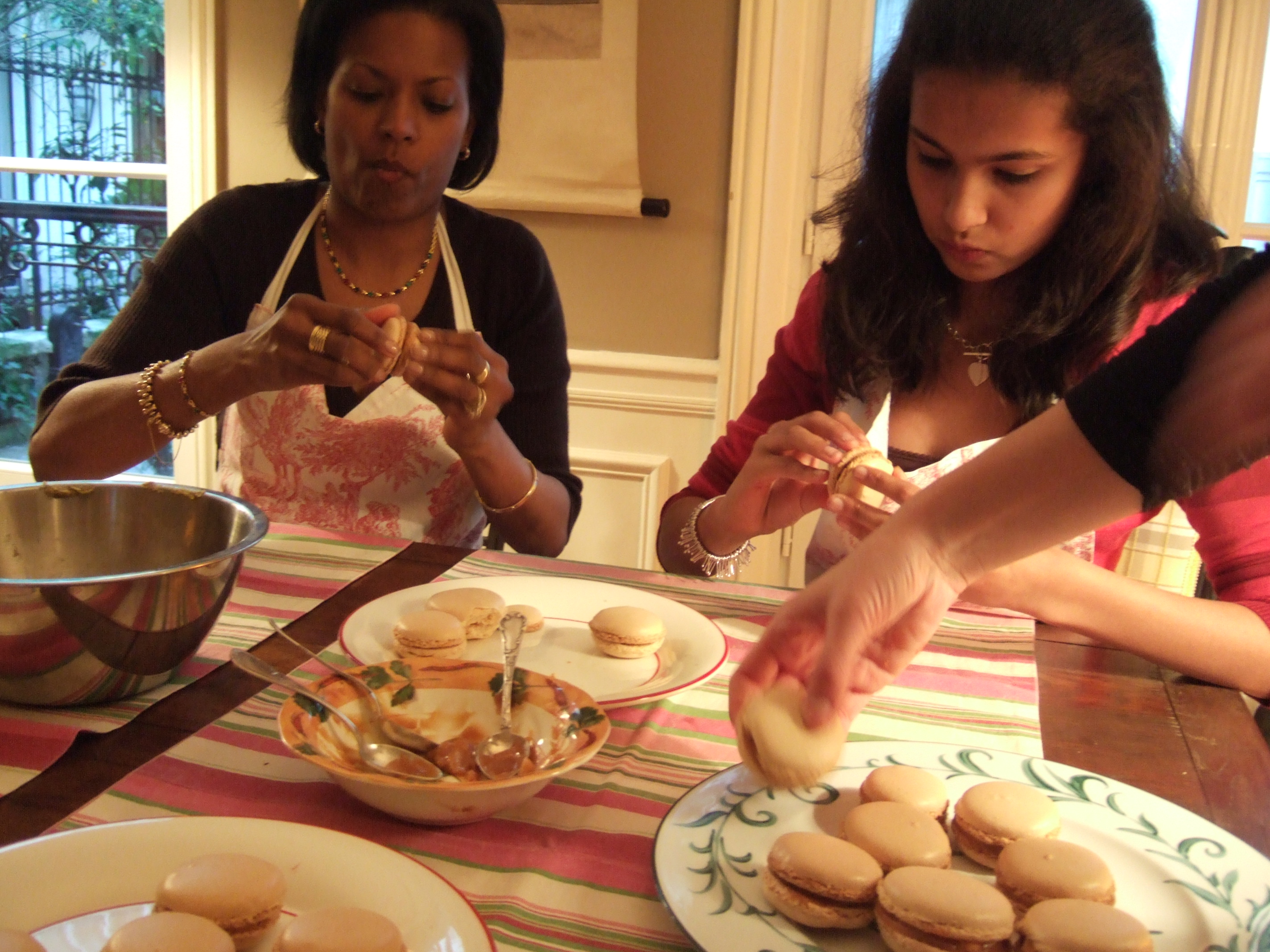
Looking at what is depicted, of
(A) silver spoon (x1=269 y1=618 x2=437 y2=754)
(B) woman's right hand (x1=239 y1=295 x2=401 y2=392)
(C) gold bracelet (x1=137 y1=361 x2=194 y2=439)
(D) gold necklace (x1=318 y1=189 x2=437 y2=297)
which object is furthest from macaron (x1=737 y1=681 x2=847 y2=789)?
(D) gold necklace (x1=318 y1=189 x2=437 y2=297)

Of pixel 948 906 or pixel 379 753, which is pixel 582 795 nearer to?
pixel 379 753

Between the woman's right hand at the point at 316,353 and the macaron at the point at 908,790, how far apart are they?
794 mm

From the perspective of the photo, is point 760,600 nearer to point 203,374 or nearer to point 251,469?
point 203,374

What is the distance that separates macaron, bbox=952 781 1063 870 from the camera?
663 mm

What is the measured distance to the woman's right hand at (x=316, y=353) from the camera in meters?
1.25

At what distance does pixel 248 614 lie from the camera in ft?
3.48

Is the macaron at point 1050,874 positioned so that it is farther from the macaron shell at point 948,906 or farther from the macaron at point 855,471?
the macaron at point 855,471

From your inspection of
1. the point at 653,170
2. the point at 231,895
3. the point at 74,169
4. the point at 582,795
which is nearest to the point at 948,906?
the point at 582,795

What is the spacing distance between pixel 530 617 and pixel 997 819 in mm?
512

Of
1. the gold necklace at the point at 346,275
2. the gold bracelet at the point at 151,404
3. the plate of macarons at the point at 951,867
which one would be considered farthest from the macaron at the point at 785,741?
the gold necklace at the point at 346,275

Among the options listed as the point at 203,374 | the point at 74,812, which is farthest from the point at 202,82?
the point at 74,812

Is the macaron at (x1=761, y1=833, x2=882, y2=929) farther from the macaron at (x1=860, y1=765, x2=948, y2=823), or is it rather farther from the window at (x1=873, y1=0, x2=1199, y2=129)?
the window at (x1=873, y1=0, x2=1199, y2=129)

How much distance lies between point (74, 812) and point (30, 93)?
317 centimetres

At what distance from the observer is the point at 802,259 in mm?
2494
